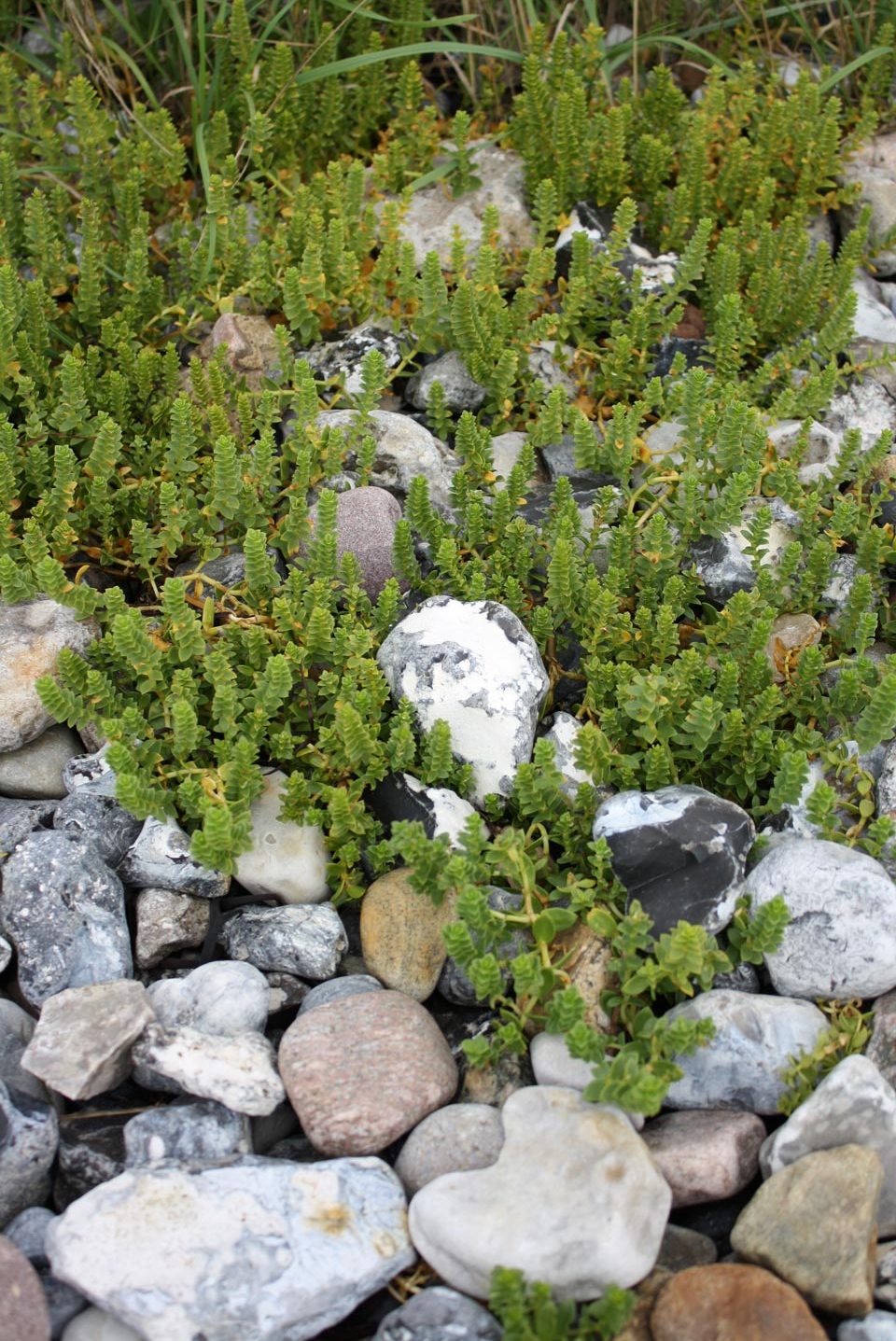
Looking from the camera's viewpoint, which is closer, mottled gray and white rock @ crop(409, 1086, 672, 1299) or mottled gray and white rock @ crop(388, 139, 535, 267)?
mottled gray and white rock @ crop(409, 1086, 672, 1299)

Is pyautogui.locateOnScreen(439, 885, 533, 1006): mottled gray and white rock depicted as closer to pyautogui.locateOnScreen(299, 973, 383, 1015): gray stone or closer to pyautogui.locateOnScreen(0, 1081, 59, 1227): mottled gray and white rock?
pyautogui.locateOnScreen(299, 973, 383, 1015): gray stone

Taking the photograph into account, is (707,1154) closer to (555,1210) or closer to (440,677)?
(555,1210)

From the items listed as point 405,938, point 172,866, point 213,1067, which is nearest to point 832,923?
point 405,938

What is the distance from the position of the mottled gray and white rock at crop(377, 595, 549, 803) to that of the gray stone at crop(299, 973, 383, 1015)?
1.85ft

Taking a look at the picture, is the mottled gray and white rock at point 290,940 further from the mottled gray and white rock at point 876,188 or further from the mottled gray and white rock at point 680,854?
the mottled gray and white rock at point 876,188

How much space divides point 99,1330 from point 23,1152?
411 millimetres

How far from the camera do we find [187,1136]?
9.26 feet

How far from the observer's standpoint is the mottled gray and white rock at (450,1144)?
9.16 ft

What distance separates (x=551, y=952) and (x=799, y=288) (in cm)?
272

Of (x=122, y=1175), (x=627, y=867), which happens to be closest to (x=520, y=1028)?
(x=627, y=867)

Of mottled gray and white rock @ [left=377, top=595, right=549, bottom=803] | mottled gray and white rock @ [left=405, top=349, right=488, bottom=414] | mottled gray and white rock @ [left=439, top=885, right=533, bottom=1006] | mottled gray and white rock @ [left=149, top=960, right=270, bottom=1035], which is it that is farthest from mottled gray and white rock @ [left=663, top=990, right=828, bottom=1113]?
mottled gray and white rock @ [left=405, top=349, right=488, bottom=414]

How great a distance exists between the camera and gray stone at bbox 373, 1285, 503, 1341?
98.6 inches

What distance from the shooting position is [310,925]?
10.7 ft

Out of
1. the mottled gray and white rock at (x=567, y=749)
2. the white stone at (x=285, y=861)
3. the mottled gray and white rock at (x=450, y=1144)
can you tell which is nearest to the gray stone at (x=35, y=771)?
the white stone at (x=285, y=861)
